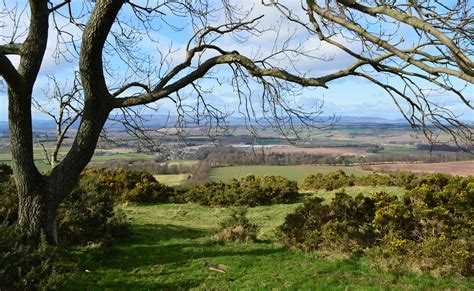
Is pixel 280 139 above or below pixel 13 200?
above

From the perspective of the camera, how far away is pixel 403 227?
293 inches

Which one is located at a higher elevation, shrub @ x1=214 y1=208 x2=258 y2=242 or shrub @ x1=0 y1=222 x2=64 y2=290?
shrub @ x1=0 y1=222 x2=64 y2=290

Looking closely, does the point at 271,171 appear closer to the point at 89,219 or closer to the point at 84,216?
the point at 89,219

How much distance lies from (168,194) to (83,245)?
819 cm

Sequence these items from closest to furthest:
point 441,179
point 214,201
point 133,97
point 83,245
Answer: point 133,97
point 83,245
point 441,179
point 214,201

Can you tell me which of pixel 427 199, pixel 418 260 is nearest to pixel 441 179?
pixel 427 199

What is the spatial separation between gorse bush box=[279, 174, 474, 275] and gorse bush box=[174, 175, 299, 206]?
6.01 metres

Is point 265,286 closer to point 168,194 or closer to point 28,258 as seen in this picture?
point 28,258

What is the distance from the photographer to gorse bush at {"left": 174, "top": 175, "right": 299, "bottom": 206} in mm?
14617

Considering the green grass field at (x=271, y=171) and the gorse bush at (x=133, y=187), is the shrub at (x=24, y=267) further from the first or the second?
the green grass field at (x=271, y=171)

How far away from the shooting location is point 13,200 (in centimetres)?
748

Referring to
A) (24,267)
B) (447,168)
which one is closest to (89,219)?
(24,267)

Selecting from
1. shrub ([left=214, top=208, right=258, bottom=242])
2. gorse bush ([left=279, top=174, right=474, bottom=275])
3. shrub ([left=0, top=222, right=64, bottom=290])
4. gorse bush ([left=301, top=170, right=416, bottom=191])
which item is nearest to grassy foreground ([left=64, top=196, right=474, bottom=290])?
shrub ([left=214, top=208, right=258, bottom=242])

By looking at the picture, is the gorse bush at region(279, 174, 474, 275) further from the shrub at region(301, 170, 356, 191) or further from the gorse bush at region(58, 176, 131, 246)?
the shrub at region(301, 170, 356, 191)
